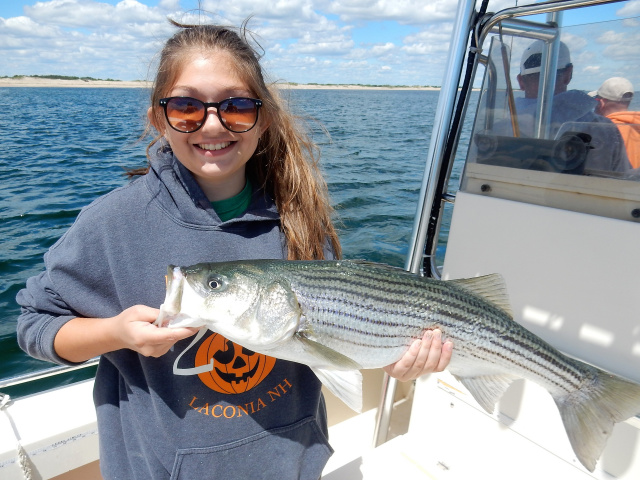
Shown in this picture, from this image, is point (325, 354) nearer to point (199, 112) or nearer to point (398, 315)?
point (398, 315)

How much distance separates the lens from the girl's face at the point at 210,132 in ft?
6.60

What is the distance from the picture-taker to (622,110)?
266cm

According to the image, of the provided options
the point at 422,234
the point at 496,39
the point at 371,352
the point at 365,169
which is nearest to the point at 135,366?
the point at 371,352

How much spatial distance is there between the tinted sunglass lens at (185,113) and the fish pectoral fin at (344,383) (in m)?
1.14

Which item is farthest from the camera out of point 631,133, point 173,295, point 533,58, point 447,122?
point 447,122

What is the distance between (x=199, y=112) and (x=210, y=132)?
9 cm

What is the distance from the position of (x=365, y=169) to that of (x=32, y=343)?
48.5 feet

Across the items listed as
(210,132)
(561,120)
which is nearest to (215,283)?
(210,132)

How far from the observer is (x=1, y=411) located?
2.81 meters

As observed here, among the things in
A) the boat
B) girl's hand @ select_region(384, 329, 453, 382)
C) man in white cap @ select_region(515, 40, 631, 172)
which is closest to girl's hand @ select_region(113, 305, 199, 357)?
girl's hand @ select_region(384, 329, 453, 382)

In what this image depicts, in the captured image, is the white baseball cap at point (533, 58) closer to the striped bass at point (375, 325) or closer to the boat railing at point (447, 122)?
the boat railing at point (447, 122)

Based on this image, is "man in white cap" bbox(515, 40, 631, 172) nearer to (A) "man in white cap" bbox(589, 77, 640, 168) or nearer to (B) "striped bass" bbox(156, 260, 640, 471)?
(A) "man in white cap" bbox(589, 77, 640, 168)

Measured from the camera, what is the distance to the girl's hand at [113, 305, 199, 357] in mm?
1618

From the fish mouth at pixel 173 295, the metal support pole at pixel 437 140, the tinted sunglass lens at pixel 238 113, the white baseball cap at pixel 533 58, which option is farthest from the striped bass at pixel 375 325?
the white baseball cap at pixel 533 58
